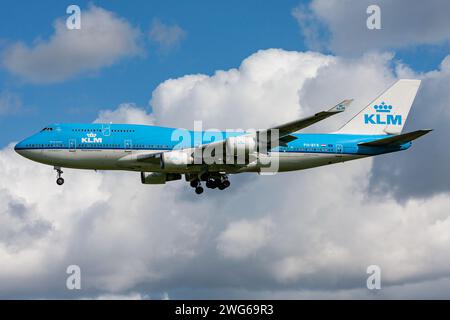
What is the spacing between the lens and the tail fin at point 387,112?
7969 cm

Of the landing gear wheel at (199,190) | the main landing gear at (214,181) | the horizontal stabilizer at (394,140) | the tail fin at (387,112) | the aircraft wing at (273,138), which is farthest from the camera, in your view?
the tail fin at (387,112)

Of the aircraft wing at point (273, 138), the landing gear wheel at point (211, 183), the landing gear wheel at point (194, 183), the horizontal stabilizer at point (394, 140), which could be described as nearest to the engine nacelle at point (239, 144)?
the aircraft wing at point (273, 138)

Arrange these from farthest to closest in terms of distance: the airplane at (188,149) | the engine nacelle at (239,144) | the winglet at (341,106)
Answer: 1. the airplane at (188,149)
2. the engine nacelle at (239,144)
3. the winglet at (341,106)

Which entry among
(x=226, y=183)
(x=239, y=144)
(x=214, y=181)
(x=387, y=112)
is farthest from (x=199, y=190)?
(x=387, y=112)

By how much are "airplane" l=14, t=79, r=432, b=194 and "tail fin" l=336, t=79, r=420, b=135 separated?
4.87 m

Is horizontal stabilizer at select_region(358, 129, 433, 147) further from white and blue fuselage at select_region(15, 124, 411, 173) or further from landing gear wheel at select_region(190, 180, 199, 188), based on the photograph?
landing gear wheel at select_region(190, 180, 199, 188)

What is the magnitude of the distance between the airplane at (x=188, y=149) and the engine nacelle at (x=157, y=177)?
3369 mm

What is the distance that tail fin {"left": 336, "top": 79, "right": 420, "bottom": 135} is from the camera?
79.7 meters

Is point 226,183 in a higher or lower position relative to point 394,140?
lower

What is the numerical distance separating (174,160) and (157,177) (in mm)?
10415

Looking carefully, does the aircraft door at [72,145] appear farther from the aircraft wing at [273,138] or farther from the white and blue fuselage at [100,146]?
the aircraft wing at [273,138]

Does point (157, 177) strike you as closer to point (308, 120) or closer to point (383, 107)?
point (308, 120)

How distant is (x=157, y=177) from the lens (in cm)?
7706
